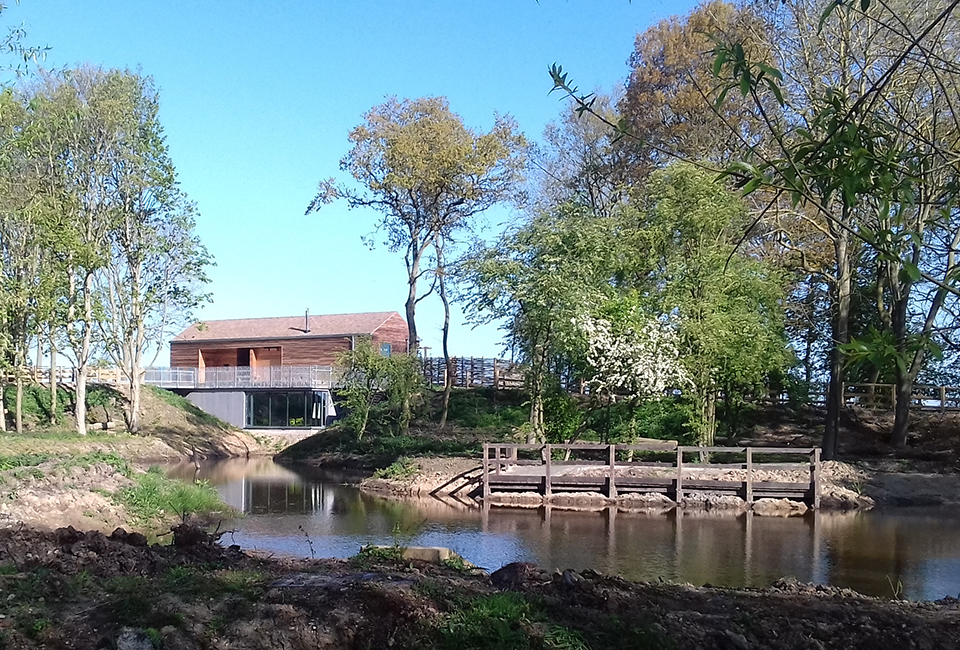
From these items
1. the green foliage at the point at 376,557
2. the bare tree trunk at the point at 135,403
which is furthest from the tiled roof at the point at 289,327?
the green foliage at the point at 376,557

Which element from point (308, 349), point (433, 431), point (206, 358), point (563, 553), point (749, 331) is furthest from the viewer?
point (206, 358)

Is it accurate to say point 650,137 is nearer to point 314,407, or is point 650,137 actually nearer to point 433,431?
point 433,431

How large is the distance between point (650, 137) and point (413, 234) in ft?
38.8

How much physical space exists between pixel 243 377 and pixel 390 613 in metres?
40.0

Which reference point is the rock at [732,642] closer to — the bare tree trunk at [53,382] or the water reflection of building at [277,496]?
the water reflection of building at [277,496]

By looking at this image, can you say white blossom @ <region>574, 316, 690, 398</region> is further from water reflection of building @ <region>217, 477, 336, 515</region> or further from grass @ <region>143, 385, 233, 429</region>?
grass @ <region>143, 385, 233, 429</region>

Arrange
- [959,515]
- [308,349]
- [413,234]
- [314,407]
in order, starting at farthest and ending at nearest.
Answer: [308,349] < [314,407] < [413,234] < [959,515]

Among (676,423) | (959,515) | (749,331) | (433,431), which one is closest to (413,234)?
(433,431)

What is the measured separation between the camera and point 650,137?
3045 centimetres

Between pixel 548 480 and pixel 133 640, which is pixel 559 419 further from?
pixel 133 640

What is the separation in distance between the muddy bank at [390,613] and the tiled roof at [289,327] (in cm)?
3943

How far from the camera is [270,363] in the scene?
49156mm

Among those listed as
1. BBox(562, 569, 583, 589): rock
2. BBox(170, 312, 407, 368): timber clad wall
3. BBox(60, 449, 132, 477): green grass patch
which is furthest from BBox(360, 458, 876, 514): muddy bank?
BBox(170, 312, 407, 368): timber clad wall

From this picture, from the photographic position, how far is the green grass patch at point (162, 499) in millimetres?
15203
